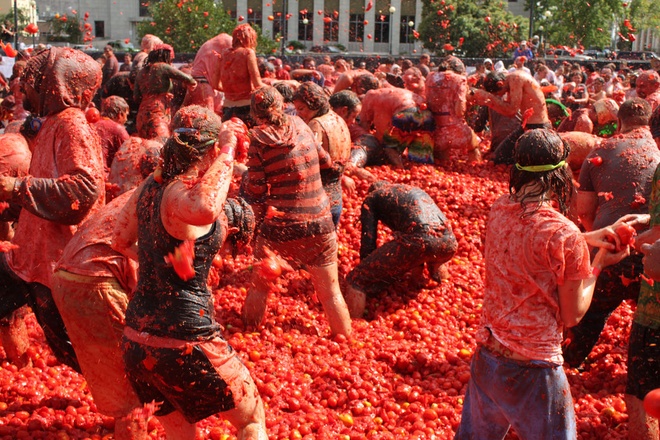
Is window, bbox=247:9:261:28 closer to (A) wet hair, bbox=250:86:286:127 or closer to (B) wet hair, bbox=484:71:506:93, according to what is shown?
(B) wet hair, bbox=484:71:506:93

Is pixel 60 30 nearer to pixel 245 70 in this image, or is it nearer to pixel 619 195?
pixel 245 70

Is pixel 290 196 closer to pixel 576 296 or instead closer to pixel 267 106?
pixel 267 106

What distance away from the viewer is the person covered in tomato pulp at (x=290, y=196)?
18.5 feet

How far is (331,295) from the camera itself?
5.96m

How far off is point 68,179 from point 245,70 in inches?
220

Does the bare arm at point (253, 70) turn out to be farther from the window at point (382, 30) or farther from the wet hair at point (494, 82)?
the window at point (382, 30)

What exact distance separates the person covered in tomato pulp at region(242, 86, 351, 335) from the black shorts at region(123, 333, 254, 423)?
7.72 ft

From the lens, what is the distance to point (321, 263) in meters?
5.88

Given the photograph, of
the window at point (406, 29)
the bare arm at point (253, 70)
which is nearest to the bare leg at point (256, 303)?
the bare arm at point (253, 70)

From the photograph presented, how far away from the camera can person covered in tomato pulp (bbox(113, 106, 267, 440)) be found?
3.26 metres

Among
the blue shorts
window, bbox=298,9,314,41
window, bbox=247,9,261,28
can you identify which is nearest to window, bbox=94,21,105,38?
window, bbox=247,9,261,28

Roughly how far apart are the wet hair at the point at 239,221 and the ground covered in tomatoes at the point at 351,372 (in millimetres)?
1332

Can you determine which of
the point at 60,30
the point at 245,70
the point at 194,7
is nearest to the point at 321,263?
the point at 245,70

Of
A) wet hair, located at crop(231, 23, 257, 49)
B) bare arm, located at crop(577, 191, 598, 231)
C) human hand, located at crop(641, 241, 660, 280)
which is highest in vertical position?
wet hair, located at crop(231, 23, 257, 49)
